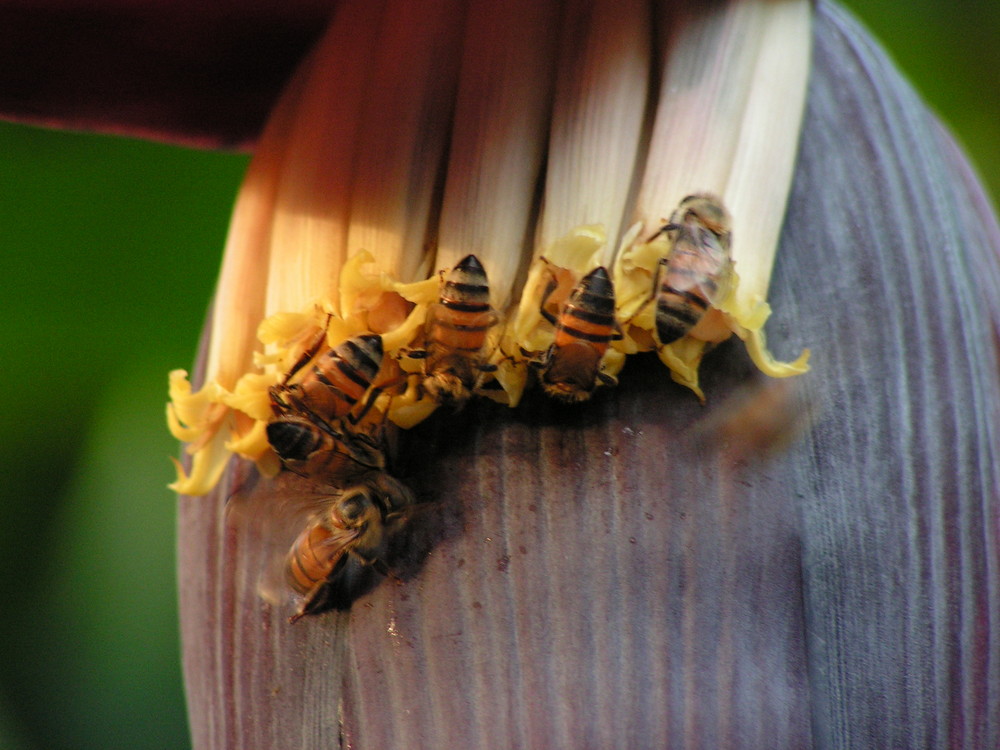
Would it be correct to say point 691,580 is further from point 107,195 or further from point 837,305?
point 107,195

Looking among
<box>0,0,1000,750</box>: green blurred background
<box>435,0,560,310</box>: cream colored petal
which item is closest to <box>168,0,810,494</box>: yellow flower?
<box>435,0,560,310</box>: cream colored petal

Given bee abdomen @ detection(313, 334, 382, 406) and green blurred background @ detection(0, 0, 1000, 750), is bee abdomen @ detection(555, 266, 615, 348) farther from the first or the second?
green blurred background @ detection(0, 0, 1000, 750)

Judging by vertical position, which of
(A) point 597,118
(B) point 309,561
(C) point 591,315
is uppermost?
(A) point 597,118

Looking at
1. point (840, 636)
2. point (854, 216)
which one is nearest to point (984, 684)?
point (840, 636)

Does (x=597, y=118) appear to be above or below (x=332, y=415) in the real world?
above

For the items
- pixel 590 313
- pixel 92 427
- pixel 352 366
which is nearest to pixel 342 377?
pixel 352 366

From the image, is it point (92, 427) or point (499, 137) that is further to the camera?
point (92, 427)

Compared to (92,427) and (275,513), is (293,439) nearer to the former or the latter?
(275,513)
